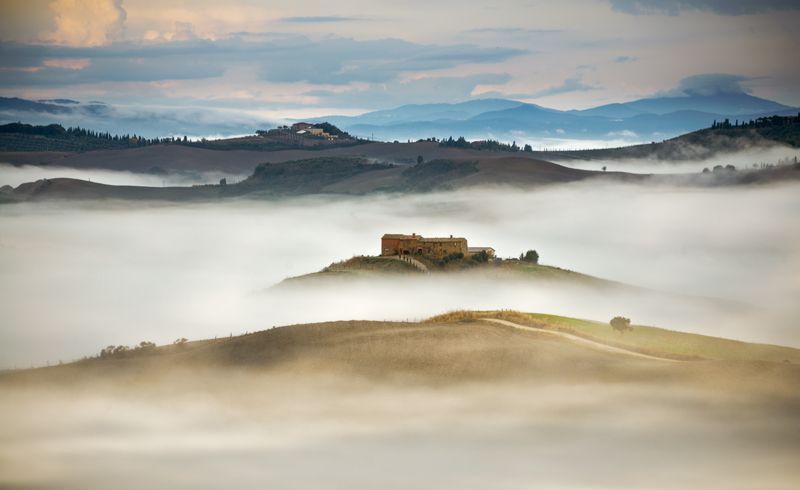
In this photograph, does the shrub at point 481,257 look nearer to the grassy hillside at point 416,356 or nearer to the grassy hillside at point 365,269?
the grassy hillside at point 365,269

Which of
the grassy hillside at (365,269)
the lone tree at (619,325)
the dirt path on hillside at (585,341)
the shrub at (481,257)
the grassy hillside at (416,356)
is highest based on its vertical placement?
the shrub at (481,257)

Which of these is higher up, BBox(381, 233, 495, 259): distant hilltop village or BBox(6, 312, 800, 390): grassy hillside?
BBox(381, 233, 495, 259): distant hilltop village

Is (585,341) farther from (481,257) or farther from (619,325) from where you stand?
(481,257)

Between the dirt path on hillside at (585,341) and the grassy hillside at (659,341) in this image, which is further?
the grassy hillside at (659,341)

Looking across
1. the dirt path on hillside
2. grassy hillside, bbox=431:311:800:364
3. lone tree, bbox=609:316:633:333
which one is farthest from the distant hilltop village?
the dirt path on hillside

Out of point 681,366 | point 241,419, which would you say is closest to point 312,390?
point 241,419

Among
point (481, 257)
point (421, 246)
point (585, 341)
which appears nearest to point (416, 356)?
point (585, 341)

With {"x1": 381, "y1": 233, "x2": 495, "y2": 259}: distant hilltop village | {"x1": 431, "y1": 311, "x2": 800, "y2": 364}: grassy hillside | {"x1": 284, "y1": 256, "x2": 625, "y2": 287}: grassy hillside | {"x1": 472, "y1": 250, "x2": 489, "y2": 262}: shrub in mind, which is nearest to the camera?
{"x1": 431, "y1": 311, "x2": 800, "y2": 364}: grassy hillside

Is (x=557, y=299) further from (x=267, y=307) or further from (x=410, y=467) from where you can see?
(x=410, y=467)

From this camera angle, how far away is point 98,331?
160m

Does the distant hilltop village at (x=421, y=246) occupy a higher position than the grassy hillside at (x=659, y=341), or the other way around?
the distant hilltop village at (x=421, y=246)

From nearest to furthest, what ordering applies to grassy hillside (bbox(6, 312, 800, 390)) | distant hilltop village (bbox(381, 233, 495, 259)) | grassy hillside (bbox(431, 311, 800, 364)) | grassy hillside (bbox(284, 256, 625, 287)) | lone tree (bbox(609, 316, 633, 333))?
1. grassy hillside (bbox(6, 312, 800, 390))
2. grassy hillside (bbox(431, 311, 800, 364))
3. lone tree (bbox(609, 316, 633, 333))
4. grassy hillside (bbox(284, 256, 625, 287))
5. distant hilltop village (bbox(381, 233, 495, 259))

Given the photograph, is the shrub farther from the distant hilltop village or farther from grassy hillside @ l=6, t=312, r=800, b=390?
grassy hillside @ l=6, t=312, r=800, b=390

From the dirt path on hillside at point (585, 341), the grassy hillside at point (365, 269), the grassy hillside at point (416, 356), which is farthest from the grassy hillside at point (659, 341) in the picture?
the grassy hillside at point (365, 269)
